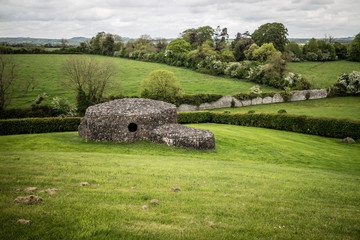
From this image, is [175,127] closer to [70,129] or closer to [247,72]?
[70,129]

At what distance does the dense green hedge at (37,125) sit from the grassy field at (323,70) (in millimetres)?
63035

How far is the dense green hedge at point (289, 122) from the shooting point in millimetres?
29234

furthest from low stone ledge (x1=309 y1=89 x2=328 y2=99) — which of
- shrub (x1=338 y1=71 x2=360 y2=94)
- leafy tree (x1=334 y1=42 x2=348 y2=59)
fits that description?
leafy tree (x1=334 y1=42 x2=348 y2=59)

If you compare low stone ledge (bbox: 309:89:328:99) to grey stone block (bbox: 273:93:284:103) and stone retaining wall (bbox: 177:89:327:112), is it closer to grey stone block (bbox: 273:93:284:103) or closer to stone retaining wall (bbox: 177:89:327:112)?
stone retaining wall (bbox: 177:89:327:112)

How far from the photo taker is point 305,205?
823 cm

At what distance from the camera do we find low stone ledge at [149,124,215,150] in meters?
22.5

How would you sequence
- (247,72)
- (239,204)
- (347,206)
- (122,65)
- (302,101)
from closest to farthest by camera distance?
1. (239,204)
2. (347,206)
3. (302,101)
4. (247,72)
5. (122,65)

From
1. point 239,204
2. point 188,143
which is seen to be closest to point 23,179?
point 239,204

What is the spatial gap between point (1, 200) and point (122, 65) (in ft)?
279

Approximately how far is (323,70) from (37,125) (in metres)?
88.0

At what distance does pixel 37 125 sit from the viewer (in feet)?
93.5

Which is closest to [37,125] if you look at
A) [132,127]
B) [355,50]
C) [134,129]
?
[132,127]

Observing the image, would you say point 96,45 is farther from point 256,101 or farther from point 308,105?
point 308,105

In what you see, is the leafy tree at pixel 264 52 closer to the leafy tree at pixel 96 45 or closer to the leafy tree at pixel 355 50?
the leafy tree at pixel 355 50
